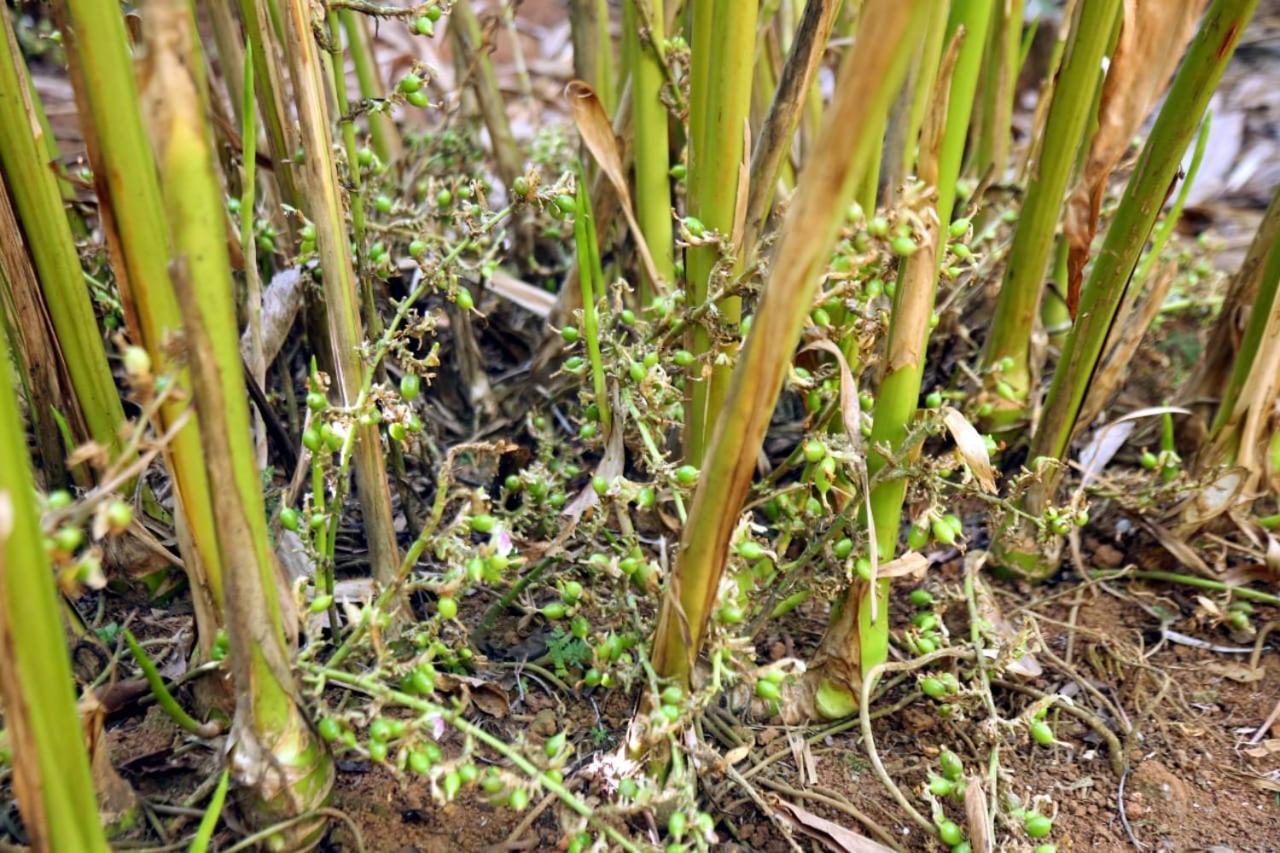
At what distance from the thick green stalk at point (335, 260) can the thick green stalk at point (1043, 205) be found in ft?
1.68

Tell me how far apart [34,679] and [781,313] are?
0.41 metres

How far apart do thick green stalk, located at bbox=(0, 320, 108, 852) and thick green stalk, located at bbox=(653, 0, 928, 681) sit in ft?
1.16

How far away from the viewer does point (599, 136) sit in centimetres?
93

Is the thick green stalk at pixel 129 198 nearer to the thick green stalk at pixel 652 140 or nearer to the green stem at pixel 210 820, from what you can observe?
the green stem at pixel 210 820

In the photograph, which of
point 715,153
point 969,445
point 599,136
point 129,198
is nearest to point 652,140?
point 599,136

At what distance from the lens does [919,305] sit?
724 mm

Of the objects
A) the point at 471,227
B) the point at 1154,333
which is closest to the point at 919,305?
the point at 471,227

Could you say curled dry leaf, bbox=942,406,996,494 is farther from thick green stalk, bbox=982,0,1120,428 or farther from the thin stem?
the thin stem

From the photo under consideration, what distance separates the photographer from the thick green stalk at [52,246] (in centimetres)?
70

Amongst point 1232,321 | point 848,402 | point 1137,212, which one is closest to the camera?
point 848,402

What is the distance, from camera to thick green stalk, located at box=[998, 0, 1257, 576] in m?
0.81

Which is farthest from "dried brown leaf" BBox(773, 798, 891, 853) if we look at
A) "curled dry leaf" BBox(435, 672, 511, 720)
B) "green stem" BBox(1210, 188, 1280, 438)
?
"green stem" BBox(1210, 188, 1280, 438)

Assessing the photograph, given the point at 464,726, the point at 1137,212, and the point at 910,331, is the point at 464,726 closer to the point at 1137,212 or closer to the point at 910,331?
the point at 910,331

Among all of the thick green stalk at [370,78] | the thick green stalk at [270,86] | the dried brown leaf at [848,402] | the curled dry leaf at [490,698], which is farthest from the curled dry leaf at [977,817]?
the thick green stalk at [370,78]
